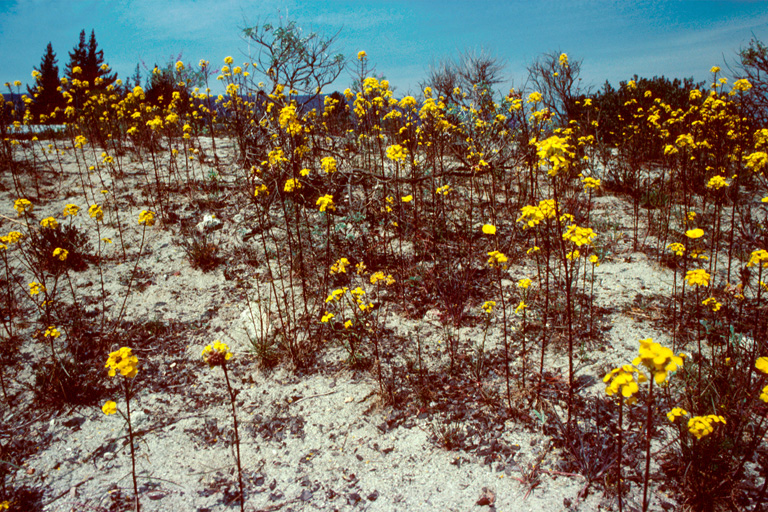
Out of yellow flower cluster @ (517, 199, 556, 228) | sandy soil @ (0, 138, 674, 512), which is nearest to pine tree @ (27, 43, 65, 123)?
sandy soil @ (0, 138, 674, 512)

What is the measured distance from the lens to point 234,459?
8.68 feet

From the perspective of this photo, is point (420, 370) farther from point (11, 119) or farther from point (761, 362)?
point (11, 119)

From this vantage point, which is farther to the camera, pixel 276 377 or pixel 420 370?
pixel 276 377

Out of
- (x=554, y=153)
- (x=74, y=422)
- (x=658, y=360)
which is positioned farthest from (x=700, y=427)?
(x=74, y=422)

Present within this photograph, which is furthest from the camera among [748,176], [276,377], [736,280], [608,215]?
[748,176]

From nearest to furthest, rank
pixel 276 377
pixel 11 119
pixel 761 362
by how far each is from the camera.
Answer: pixel 761 362 < pixel 276 377 < pixel 11 119

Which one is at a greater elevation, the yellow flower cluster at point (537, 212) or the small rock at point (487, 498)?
the yellow flower cluster at point (537, 212)

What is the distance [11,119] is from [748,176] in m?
16.7

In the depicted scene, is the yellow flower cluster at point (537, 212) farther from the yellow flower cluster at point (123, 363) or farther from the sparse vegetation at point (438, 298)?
the yellow flower cluster at point (123, 363)

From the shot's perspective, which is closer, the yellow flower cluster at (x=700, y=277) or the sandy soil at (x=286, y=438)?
the sandy soil at (x=286, y=438)

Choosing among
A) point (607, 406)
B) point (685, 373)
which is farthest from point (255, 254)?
point (685, 373)

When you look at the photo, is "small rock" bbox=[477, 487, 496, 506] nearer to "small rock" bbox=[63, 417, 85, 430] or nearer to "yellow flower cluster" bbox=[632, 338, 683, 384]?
"yellow flower cluster" bbox=[632, 338, 683, 384]

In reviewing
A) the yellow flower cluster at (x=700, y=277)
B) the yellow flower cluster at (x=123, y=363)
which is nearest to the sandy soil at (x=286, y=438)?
the yellow flower cluster at (x=700, y=277)

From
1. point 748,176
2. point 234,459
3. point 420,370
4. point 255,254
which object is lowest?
point 234,459
